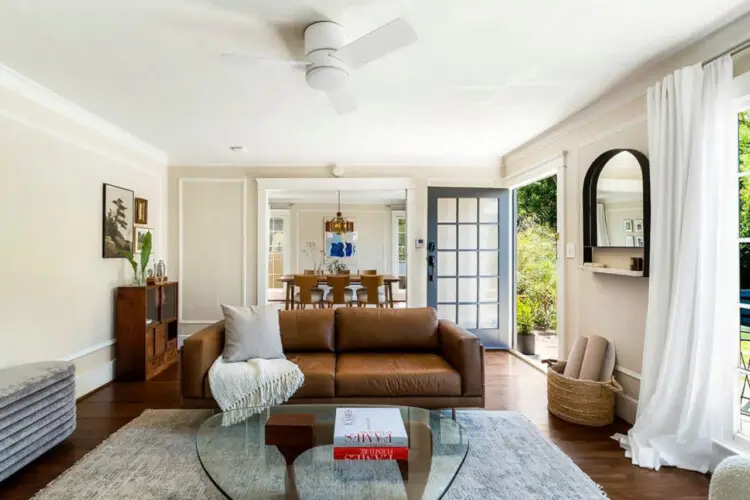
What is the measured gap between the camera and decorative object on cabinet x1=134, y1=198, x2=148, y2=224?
4381mm

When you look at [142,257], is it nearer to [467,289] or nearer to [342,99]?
[342,99]

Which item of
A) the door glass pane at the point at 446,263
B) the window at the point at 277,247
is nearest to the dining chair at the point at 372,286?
the door glass pane at the point at 446,263

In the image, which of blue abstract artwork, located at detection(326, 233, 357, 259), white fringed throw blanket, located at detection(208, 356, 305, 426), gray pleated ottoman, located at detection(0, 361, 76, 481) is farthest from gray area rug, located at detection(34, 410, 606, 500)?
blue abstract artwork, located at detection(326, 233, 357, 259)

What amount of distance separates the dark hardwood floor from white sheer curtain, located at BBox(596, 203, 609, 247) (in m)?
1.31

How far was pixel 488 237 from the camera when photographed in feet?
16.8

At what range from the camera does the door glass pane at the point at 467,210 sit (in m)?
5.12

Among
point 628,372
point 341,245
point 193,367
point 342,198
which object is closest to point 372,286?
point 193,367

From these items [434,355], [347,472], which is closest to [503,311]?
[434,355]

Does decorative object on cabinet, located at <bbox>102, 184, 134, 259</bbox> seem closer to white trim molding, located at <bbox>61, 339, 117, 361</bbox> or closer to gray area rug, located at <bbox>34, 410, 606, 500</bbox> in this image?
white trim molding, located at <bbox>61, 339, 117, 361</bbox>

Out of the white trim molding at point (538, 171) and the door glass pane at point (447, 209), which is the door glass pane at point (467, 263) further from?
the white trim molding at point (538, 171)

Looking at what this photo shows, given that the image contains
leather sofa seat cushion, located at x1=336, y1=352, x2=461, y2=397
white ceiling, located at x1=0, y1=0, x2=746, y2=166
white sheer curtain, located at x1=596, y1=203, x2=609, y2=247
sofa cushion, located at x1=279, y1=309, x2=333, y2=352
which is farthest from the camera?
sofa cushion, located at x1=279, y1=309, x2=333, y2=352

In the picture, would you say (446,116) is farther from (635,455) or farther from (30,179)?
(30,179)

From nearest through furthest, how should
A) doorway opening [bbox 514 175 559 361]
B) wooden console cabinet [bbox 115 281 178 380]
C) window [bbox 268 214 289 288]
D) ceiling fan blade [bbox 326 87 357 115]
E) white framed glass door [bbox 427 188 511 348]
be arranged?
ceiling fan blade [bbox 326 87 357 115], wooden console cabinet [bbox 115 281 178 380], white framed glass door [bbox 427 188 511 348], doorway opening [bbox 514 175 559 361], window [bbox 268 214 289 288]

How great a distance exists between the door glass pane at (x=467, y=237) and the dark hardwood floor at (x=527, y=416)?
1476 mm
